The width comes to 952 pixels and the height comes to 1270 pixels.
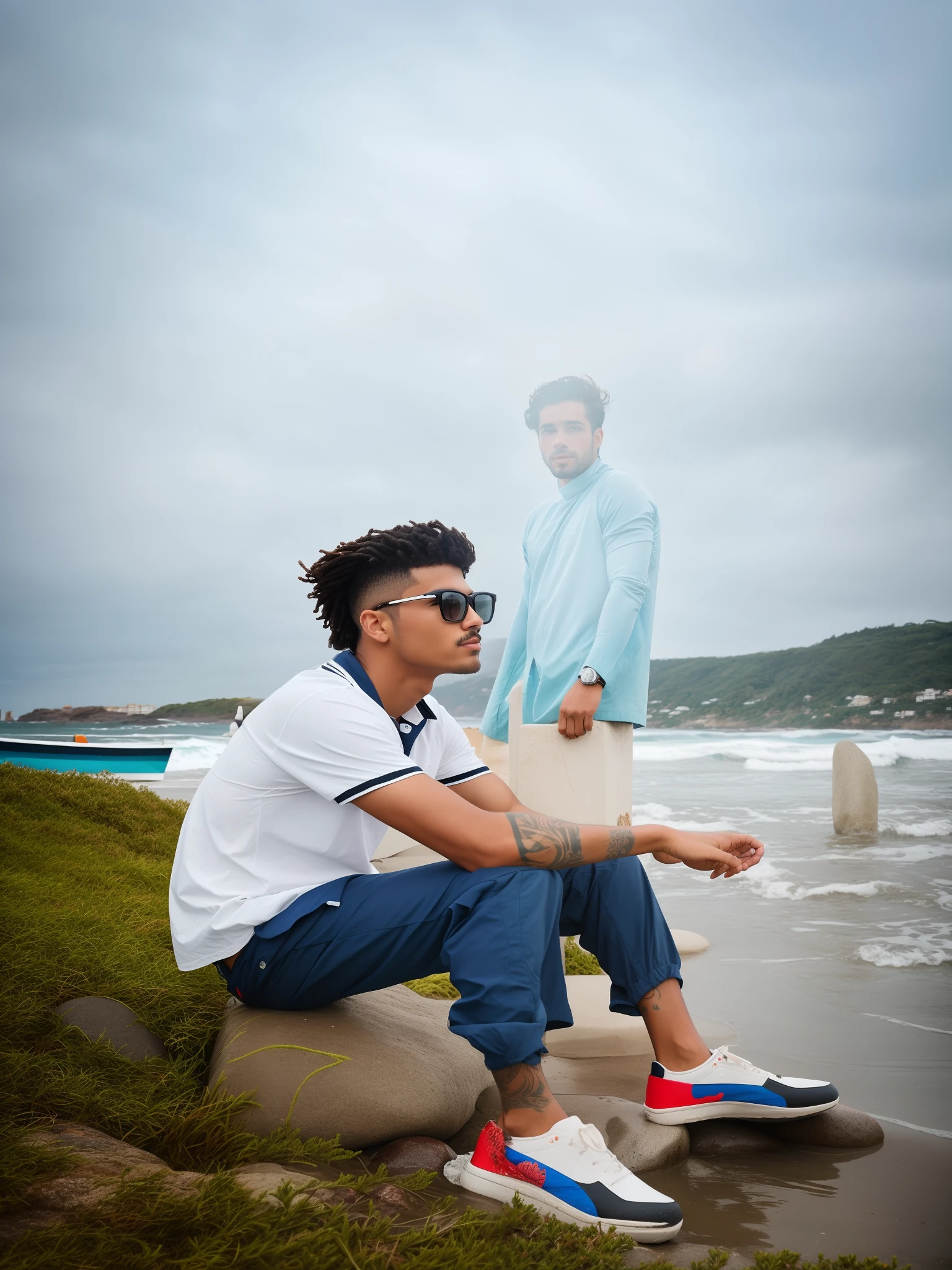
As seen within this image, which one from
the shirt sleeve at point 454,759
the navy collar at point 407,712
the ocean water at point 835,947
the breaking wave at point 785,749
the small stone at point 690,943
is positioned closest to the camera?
the navy collar at point 407,712

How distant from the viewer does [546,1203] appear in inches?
76.7

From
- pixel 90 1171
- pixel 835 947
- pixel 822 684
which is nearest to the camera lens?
pixel 90 1171

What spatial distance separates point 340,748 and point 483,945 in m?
0.60

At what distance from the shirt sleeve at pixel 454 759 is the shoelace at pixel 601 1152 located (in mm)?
1124

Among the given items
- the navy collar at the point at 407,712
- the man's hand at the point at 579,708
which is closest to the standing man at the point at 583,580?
the man's hand at the point at 579,708

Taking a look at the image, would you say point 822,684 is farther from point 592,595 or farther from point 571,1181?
point 571,1181

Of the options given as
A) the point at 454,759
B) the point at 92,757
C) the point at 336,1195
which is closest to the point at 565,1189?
the point at 336,1195

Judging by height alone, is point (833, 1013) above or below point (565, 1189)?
below

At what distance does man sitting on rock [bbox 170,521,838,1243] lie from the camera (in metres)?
2.08

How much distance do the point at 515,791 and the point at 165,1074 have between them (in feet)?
7.07

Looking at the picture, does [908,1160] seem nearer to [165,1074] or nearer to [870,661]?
[165,1074]

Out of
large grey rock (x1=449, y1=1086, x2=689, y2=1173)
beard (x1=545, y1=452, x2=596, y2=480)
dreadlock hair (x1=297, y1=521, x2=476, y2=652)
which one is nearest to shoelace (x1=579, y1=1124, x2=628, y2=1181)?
large grey rock (x1=449, y1=1086, x2=689, y2=1173)

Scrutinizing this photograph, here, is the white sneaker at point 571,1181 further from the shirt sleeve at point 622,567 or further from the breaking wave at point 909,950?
the breaking wave at point 909,950

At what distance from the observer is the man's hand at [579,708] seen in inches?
157
